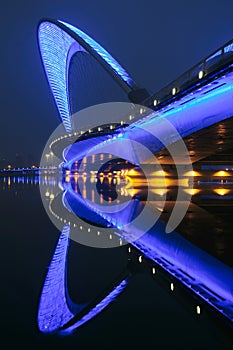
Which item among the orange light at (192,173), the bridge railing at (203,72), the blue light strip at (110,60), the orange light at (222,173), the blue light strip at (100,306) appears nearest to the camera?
the blue light strip at (100,306)

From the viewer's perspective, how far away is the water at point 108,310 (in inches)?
141

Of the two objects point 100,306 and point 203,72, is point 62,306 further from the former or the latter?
point 203,72

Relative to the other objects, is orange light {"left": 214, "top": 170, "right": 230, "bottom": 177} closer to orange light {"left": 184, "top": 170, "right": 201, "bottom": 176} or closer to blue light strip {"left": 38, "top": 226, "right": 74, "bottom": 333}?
orange light {"left": 184, "top": 170, "right": 201, "bottom": 176}

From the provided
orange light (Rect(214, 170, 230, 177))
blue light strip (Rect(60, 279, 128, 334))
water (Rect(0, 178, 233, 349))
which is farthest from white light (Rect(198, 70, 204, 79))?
orange light (Rect(214, 170, 230, 177))

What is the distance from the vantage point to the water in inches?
141

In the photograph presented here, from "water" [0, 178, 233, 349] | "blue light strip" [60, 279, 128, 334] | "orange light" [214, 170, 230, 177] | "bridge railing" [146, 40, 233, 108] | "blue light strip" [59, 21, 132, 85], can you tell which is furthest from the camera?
"orange light" [214, 170, 230, 177]

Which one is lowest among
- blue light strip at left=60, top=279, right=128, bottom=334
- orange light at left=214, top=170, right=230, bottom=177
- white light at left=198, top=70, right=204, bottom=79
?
blue light strip at left=60, top=279, right=128, bottom=334

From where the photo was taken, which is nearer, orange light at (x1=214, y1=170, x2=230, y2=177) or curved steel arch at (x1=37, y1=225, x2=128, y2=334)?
curved steel arch at (x1=37, y1=225, x2=128, y2=334)

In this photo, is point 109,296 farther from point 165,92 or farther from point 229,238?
point 165,92

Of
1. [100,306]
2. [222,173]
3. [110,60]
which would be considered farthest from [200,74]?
[222,173]

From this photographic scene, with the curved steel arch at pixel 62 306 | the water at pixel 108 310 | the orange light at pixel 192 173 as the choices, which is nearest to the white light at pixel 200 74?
the water at pixel 108 310

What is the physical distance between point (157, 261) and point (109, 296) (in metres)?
1.97

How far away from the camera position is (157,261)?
6.70 metres

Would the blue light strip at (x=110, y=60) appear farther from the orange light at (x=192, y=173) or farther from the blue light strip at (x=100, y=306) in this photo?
the blue light strip at (x=100, y=306)
